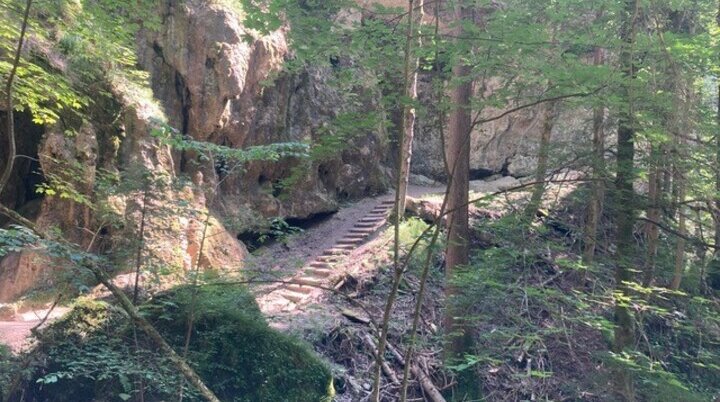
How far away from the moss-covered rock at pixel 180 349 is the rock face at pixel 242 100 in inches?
190

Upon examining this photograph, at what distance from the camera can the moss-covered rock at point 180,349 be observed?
201 inches

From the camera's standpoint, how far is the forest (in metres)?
4.80

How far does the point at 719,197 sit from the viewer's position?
695cm

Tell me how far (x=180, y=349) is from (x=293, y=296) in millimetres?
4880

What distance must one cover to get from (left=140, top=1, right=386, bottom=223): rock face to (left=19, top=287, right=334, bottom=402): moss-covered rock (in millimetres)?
4827

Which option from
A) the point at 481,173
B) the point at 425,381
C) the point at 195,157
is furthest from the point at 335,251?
the point at 481,173

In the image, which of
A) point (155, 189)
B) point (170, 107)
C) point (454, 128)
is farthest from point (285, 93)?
point (155, 189)

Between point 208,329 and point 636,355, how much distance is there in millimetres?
4804

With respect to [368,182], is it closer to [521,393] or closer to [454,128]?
[454,128]

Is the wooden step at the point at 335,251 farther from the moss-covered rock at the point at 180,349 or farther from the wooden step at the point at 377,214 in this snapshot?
the moss-covered rock at the point at 180,349

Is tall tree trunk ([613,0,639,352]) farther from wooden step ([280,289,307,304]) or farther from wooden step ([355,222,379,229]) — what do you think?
wooden step ([355,222,379,229])

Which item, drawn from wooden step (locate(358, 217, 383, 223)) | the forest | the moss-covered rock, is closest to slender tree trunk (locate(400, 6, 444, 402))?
the forest

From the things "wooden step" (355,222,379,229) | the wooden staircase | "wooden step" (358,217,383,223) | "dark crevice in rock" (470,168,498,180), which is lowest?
the wooden staircase

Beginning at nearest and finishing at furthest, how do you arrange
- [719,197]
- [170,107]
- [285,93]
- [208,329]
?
[208,329]
[719,197]
[170,107]
[285,93]
